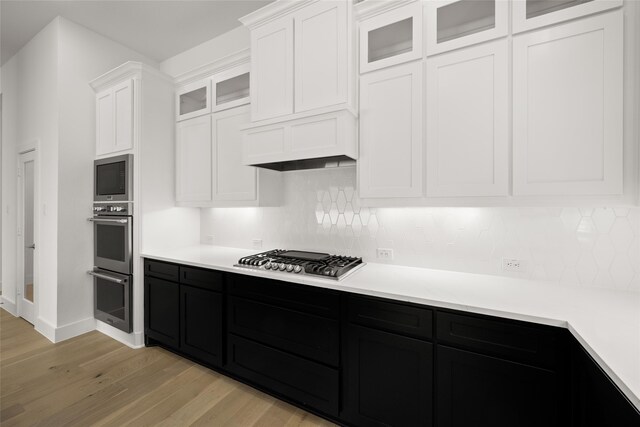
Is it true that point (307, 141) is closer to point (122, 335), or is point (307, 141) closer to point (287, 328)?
point (287, 328)

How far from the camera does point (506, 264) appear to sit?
71.0 inches

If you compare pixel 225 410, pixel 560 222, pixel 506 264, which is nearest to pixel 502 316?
pixel 506 264

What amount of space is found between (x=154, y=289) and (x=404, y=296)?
238 cm

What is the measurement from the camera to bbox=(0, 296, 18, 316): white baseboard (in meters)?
3.57

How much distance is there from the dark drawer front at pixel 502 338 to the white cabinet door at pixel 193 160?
2330 mm

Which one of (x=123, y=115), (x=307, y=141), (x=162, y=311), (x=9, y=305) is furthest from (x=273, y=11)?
(x=9, y=305)

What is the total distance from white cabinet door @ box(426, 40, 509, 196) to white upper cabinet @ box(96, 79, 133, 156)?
2.79 m

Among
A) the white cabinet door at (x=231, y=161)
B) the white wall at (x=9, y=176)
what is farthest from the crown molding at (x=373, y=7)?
the white wall at (x=9, y=176)

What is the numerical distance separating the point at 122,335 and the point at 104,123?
225cm

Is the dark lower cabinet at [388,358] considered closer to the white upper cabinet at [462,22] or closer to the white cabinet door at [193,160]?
the white cabinet door at [193,160]

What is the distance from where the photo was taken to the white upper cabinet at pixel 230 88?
2.54 meters

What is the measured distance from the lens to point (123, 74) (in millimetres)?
2811

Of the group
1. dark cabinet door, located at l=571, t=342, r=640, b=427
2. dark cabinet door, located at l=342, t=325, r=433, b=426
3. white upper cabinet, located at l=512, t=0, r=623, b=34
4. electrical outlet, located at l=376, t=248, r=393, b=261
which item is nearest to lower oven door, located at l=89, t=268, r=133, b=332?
dark cabinet door, located at l=342, t=325, r=433, b=426

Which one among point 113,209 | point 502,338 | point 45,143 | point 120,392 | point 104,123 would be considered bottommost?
point 120,392
